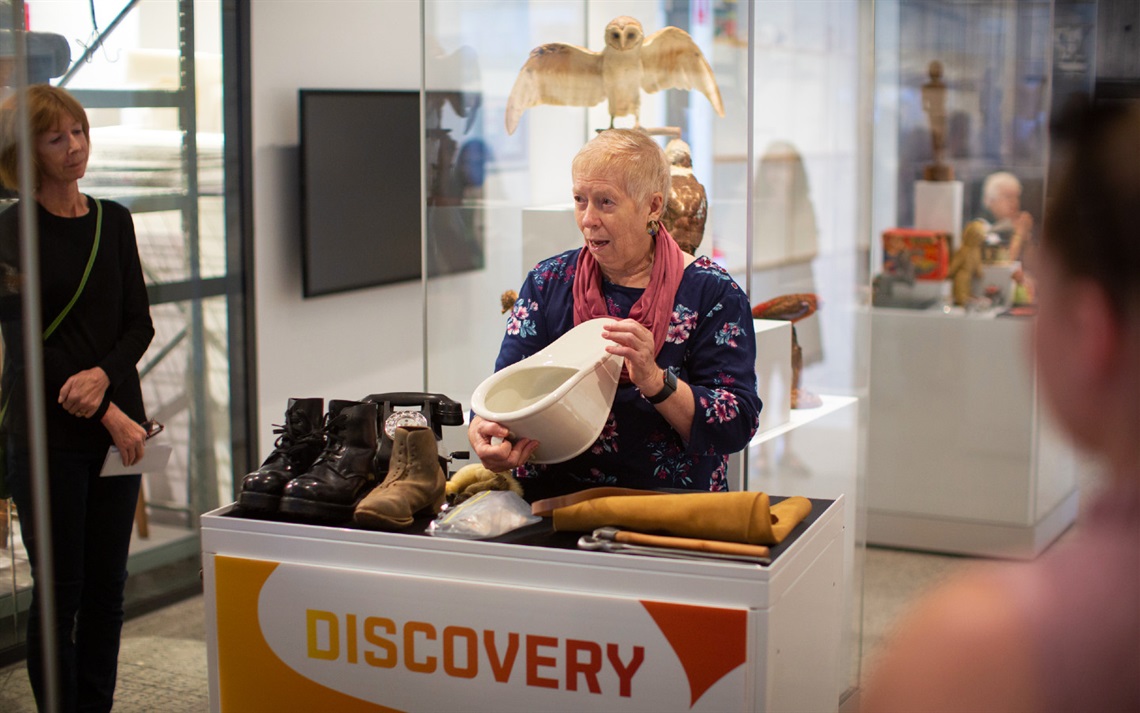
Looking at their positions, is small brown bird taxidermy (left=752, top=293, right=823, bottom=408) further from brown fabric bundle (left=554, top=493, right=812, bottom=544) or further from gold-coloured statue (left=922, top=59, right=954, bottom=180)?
gold-coloured statue (left=922, top=59, right=954, bottom=180)

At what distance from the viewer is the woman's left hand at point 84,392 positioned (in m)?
2.95

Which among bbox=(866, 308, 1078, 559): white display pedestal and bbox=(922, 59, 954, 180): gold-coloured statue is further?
bbox=(922, 59, 954, 180): gold-coloured statue

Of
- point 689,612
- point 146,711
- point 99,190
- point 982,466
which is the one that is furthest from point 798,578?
point 982,466


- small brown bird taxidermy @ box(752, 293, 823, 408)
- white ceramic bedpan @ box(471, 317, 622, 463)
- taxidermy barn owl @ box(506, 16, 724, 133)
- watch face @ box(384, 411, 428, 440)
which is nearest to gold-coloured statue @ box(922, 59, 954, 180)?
small brown bird taxidermy @ box(752, 293, 823, 408)

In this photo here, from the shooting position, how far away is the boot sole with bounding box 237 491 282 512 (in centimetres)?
204

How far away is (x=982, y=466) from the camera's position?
16.7ft

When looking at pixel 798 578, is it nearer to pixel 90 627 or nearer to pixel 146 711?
pixel 90 627

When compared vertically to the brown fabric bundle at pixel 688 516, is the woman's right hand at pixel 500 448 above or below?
above

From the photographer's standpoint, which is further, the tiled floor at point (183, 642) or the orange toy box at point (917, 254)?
the orange toy box at point (917, 254)

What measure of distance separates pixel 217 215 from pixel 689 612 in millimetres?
3391

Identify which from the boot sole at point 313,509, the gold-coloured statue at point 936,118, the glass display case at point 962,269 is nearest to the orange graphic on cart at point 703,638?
the boot sole at point 313,509

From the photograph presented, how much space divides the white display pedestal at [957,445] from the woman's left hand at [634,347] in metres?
3.32

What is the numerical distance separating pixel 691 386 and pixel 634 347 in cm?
20

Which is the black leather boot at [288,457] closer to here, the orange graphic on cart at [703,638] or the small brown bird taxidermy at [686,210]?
the orange graphic on cart at [703,638]
